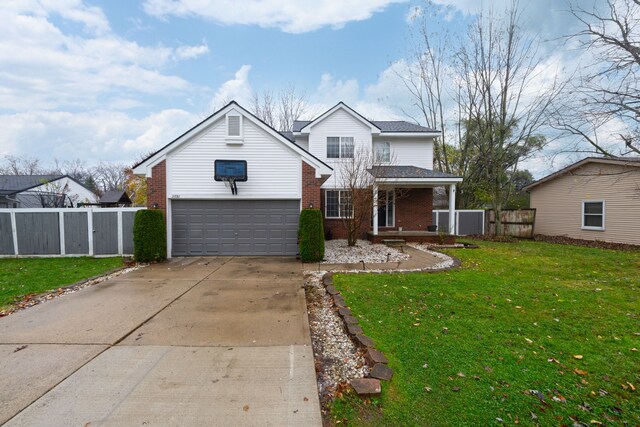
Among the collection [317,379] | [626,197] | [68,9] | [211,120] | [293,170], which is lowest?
[317,379]

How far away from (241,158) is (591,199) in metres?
17.1

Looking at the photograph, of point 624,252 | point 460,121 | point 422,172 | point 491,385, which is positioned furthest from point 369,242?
point 460,121

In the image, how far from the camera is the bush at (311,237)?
915 centimetres

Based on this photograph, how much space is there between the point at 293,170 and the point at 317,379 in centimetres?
812

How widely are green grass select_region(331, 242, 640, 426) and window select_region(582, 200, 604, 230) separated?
9.86 meters

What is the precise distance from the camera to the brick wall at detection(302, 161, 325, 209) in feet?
33.8

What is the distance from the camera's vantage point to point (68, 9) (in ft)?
28.8

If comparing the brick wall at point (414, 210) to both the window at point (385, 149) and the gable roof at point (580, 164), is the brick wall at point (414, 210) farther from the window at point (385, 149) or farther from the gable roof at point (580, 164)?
the gable roof at point (580, 164)

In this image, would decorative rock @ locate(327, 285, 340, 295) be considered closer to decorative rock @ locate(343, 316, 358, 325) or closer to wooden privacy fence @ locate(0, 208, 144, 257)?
decorative rock @ locate(343, 316, 358, 325)

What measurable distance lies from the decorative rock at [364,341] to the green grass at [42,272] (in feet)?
20.9

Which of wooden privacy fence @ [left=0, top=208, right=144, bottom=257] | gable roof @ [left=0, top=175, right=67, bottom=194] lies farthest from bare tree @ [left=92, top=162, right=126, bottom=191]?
wooden privacy fence @ [left=0, top=208, right=144, bottom=257]

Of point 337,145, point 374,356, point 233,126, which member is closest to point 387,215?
point 337,145

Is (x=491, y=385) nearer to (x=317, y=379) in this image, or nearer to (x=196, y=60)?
(x=317, y=379)

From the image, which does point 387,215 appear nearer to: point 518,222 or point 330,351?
point 518,222
